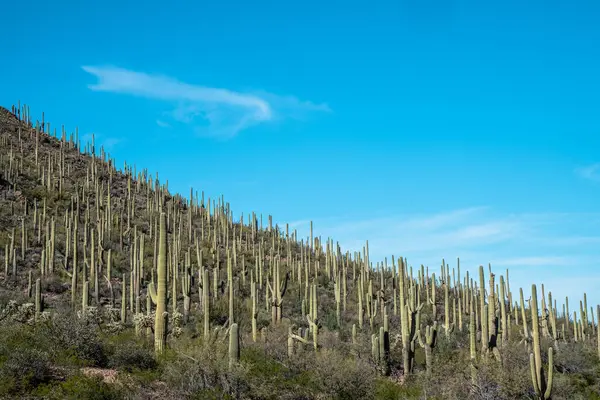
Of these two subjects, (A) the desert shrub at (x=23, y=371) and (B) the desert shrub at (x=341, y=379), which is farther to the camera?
(B) the desert shrub at (x=341, y=379)

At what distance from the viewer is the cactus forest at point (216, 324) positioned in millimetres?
13805

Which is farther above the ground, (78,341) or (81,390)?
(78,341)

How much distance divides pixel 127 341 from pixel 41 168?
3207 centimetres

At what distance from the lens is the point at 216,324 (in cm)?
2488

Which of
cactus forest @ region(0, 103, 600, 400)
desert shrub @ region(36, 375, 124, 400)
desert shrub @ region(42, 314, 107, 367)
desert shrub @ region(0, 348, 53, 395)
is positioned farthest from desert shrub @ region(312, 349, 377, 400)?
desert shrub @ region(0, 348, 53, 395)

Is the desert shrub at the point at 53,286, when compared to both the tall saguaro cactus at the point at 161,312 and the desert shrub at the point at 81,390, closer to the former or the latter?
the tall saguaro cactus at the point at 161,312

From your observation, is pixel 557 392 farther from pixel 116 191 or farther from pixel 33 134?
pixel 33 134

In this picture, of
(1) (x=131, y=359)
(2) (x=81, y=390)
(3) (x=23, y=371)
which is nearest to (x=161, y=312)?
(1) (x=131, y=359)

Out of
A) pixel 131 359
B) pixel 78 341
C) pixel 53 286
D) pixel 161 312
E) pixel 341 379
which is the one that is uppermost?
pixel 53 286

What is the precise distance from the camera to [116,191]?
151 feet

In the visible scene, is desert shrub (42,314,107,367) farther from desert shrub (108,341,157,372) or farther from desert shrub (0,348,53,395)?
desert shrub (0,348,53,395)

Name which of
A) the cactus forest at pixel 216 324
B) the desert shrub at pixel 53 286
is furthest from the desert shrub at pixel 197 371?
the desert shrub at pixel 53 286

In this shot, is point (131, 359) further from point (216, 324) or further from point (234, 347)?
point (216, 324)

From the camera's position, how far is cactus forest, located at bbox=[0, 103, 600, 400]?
13805mm
